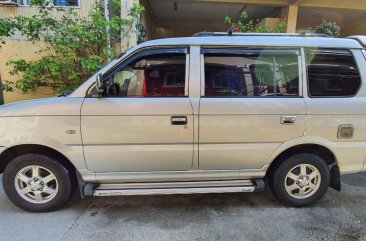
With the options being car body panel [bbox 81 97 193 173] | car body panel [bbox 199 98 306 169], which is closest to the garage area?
car body panel [bbox 81 97 193 173]

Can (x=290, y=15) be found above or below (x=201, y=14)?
below

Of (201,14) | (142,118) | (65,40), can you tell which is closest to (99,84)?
(142,118)

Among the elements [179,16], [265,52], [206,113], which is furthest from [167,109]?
[179,16]

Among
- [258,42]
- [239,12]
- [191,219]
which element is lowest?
[191,219]

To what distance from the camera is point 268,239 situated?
111 inches

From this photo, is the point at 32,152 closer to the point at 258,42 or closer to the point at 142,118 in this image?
the point at 142,118

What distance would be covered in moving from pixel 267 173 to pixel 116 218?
1921 millimetres

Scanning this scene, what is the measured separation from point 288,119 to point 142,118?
167cm

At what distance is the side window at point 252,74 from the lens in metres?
3.22

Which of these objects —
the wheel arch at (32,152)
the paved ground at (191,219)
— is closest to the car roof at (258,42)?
the wheel arch at (32,152)

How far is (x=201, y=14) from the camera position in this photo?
484 inches

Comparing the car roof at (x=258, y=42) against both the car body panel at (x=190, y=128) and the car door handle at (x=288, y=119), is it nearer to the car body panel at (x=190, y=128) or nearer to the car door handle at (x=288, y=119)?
the car body panel at (x=190, y=128)

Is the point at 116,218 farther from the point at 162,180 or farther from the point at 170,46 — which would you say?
the point at 170,46

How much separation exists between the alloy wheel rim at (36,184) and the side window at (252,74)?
6.95 ft
